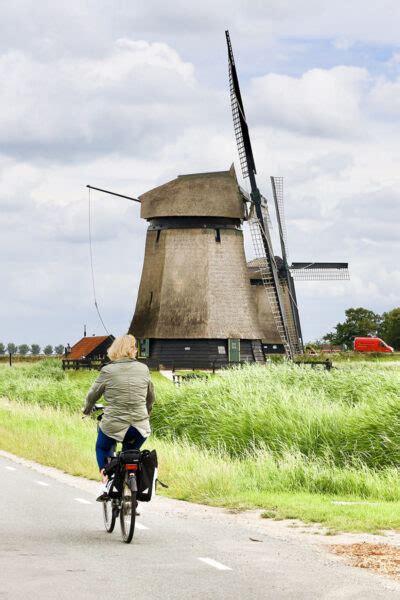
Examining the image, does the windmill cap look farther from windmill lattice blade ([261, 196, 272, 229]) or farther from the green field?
the green field

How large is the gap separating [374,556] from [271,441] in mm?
9899

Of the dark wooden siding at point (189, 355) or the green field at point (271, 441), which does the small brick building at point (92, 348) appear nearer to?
the dark wooden siding at point (189, 355)

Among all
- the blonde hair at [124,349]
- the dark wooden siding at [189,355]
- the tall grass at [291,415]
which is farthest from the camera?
the dark wooden siding at [189,355]

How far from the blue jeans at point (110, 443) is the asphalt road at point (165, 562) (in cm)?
70

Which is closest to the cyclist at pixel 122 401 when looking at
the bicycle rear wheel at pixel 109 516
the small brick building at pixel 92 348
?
the bicycle rear wheel at pixel 109 516

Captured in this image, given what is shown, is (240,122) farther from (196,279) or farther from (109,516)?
(109,516)

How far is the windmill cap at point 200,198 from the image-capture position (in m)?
51.4

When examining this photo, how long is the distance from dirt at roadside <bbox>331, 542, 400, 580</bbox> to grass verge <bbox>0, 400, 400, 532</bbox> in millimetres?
964

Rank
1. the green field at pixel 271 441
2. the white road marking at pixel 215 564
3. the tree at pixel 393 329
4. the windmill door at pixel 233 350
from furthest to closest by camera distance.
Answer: the tree at pixel 393 329 → the windmill door at pixel 233 350 → the green field at pixel 271 441 → the white road marking at pixel 215 564

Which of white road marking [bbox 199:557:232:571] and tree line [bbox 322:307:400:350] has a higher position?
tree line [bbox 322:307:400:350]

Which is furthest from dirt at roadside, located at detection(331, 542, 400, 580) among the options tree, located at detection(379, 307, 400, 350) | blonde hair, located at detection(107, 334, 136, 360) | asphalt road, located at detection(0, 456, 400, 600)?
tree, located at detection(379, 307, 400, 350)

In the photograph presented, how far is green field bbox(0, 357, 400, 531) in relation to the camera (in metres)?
12.0

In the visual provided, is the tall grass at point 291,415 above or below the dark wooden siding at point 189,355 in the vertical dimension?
below

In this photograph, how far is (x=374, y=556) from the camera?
25.6 feet
